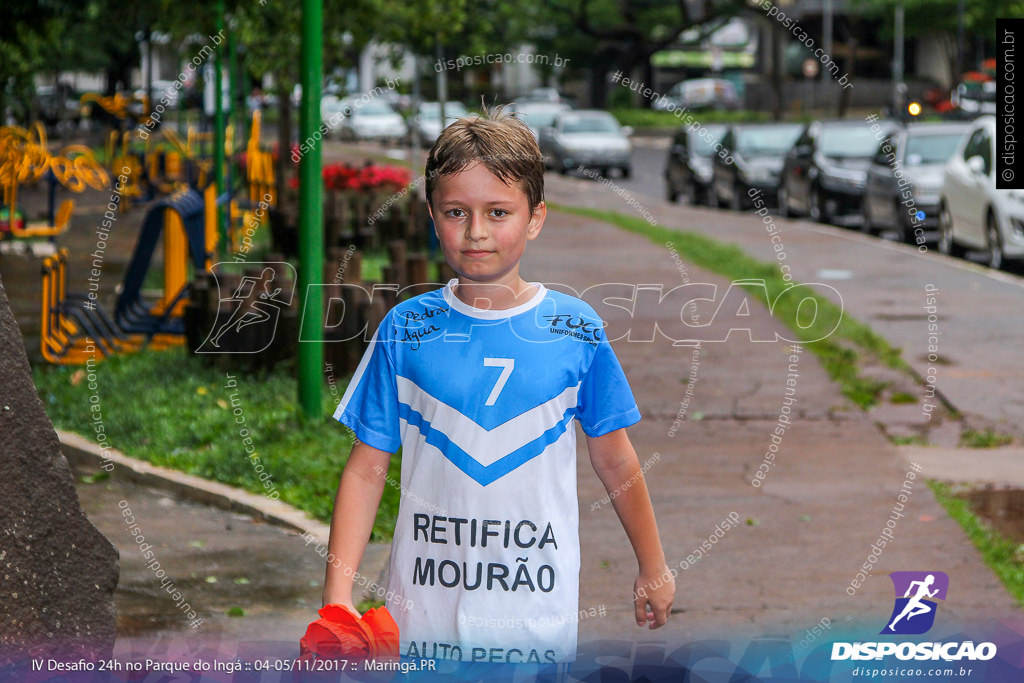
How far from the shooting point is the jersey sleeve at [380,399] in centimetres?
278

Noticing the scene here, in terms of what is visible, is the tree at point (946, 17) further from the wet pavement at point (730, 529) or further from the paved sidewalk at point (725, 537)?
the paved sidewalk at point (725, 537)

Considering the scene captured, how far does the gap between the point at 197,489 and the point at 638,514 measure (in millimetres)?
3937

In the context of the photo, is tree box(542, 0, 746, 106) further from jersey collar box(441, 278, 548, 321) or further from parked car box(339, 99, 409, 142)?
jersey collar box(441, 278, 548, 321)

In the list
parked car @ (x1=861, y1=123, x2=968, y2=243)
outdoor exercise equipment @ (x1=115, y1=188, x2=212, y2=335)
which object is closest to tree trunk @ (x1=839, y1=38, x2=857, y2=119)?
parked car @ (x1=861, y1=123, x2=968, y2=243)

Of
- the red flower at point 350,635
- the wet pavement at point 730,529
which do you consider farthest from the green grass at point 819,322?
the red flower at point 350,635

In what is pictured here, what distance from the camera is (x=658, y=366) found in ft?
32.4

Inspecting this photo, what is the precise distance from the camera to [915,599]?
5.03 m


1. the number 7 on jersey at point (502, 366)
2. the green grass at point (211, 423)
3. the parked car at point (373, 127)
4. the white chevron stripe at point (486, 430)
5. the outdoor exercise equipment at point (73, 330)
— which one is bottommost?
the green grass at point (211, 423)

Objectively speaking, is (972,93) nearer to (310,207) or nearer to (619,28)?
(619,28)

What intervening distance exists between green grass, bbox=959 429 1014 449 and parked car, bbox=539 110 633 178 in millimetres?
21438

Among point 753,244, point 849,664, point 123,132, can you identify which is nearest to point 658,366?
point 849,664

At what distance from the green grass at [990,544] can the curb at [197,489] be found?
2.66 meters

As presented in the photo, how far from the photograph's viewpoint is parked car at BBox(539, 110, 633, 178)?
29.8m

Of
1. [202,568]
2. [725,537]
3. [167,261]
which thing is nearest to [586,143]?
[167,261]
